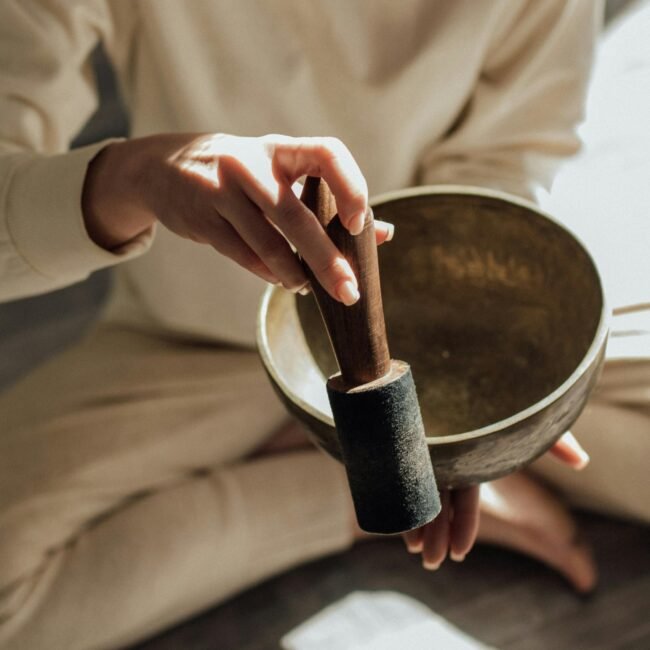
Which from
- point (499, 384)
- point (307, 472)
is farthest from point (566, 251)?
point (307, 472)

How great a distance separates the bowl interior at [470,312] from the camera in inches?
27.7

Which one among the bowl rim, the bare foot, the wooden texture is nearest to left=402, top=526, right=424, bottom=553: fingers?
the bowl rim

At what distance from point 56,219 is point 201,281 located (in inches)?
11.6

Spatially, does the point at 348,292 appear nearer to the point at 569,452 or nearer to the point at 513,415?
the point at 513,415

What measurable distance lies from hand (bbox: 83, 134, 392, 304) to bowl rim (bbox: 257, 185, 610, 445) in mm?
72

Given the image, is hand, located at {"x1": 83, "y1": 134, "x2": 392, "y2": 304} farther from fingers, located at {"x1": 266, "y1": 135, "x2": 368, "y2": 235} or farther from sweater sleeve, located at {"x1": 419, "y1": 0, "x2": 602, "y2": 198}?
sweater sleeve, located at {"x1": 419, "y1": 0, "x2": 602, "y2": 198}

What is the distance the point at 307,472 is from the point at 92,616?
29 cm

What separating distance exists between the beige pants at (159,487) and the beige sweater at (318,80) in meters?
0.12

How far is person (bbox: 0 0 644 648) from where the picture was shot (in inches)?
32.7

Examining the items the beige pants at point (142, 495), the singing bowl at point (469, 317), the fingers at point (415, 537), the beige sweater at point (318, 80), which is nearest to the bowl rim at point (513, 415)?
the singing bowl at point (469, 317)

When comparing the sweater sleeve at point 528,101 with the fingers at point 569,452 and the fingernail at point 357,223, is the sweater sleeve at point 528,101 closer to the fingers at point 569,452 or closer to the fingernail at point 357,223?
the fingers at point 569,452

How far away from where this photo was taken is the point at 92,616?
3.10 feet

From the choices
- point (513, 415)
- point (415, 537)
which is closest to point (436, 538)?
point (415, 537)

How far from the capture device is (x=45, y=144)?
0.88 metres
